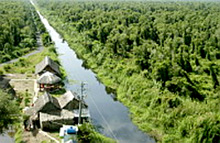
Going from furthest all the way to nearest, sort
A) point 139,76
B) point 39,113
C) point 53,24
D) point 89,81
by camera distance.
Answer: point 53,24 < point 89,81 < point 139,76 < point 39,113

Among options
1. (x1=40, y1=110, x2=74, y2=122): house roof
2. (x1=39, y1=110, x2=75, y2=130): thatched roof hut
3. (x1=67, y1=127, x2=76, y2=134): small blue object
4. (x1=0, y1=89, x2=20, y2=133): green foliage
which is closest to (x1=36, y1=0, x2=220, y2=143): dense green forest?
(x1=40, y1=110, x2=74, y2=122): house roof

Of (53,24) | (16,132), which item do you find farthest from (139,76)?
(53,24)

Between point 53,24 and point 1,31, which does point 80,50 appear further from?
point 53,24

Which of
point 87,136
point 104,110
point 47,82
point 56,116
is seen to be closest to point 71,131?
point 87,136

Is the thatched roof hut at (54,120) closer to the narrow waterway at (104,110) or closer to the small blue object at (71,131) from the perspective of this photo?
the small blue object at (71,131)

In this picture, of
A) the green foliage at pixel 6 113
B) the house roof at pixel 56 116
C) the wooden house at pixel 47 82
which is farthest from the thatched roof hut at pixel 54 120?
the wooden house at pixel 47 82

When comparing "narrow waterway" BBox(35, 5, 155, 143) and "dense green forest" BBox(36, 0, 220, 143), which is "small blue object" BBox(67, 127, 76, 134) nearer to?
"narrow waterway" BBox(35, 5, 155, 143)
